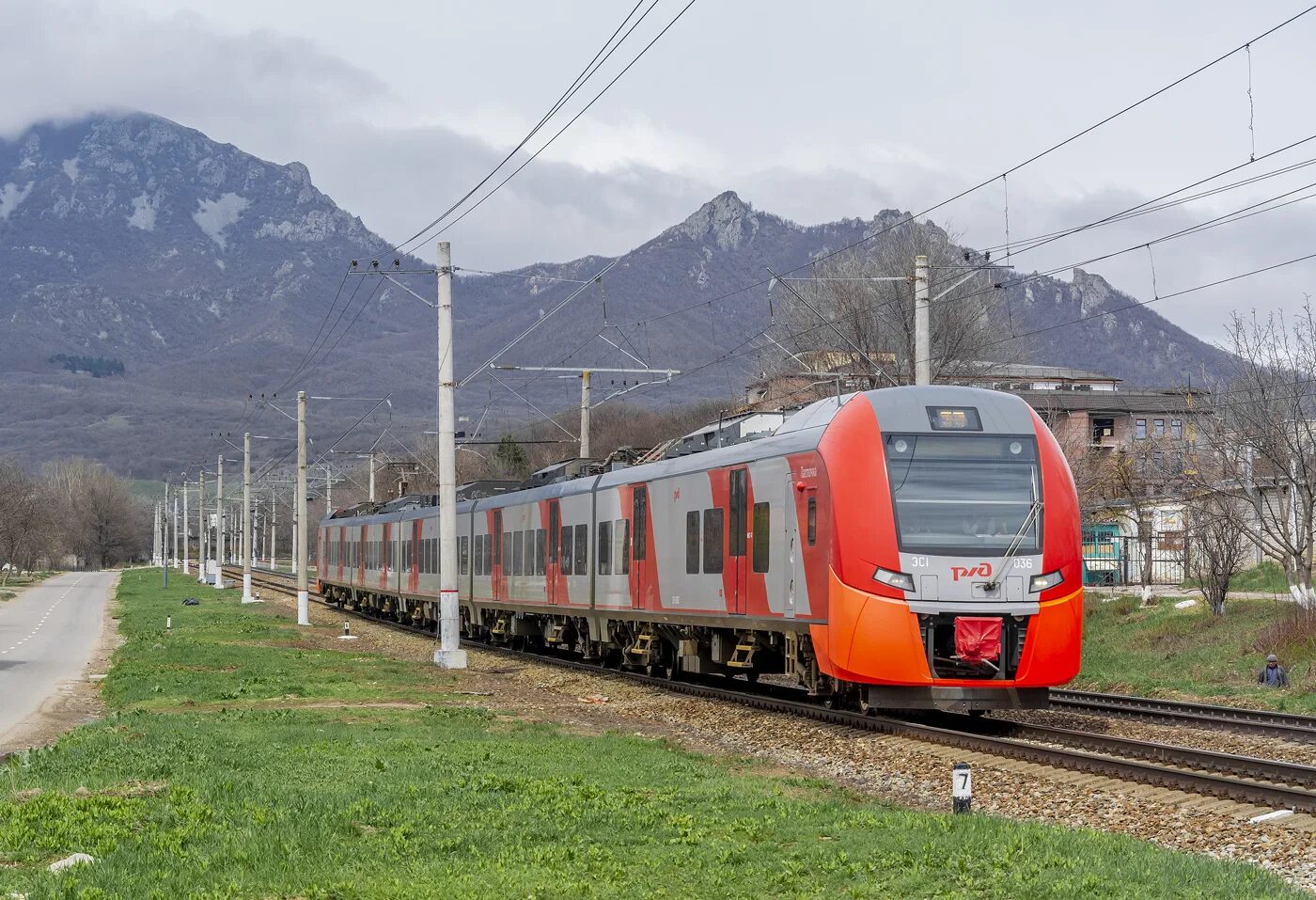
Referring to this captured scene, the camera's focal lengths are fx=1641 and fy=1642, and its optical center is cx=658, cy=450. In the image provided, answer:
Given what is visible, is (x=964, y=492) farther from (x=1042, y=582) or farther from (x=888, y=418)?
(x=1042, y=582)

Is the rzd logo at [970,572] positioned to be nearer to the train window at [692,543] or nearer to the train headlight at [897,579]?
the train headlight at [897,579]

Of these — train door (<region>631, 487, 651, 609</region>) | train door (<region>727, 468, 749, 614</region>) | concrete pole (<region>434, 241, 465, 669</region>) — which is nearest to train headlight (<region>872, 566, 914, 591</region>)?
train door (<region>727, 468, 749, 614</region>)

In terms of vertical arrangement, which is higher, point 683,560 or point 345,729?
point 683,560

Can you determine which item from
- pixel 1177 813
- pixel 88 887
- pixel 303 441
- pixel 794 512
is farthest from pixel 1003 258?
pixel 303 441

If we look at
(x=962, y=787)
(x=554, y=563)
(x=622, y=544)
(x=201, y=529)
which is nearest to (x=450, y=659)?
(x=554, y=563)

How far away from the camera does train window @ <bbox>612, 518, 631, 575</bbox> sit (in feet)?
88.4

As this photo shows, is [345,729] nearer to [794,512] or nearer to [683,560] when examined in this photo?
[794,512]

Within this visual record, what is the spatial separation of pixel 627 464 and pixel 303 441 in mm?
22851

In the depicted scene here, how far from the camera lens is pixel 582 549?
30.1 metres

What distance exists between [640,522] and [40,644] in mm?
21566

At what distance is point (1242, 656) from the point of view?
90.3 feet

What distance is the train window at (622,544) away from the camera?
27.0 metres

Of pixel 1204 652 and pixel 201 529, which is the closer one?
pixel 1204 652

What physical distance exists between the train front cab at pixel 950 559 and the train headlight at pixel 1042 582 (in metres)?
0.01
